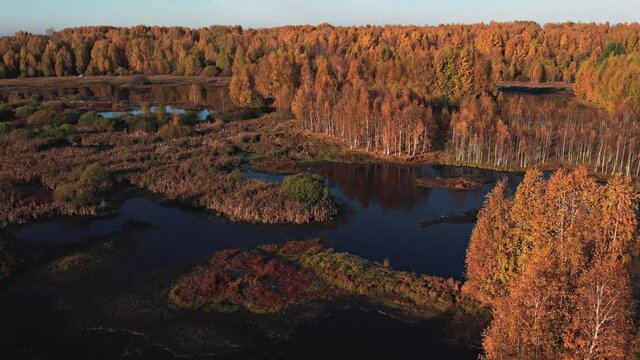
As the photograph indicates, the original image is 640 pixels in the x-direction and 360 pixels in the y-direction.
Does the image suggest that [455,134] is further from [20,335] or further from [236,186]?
[20,335]

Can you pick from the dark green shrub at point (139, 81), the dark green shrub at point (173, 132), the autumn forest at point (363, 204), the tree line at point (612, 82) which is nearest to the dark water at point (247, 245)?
the autumn forest at point (363, 204)

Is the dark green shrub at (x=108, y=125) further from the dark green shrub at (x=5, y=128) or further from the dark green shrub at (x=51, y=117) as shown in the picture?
the dark green shrub at (x=5, y=128)

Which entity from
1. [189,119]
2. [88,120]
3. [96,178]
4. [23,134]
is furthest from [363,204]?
[88,120]

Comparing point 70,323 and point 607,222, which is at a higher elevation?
point 607,222

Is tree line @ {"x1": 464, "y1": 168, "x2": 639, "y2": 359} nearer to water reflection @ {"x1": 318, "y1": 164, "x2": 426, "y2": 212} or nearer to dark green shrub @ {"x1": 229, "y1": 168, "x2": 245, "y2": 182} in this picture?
water reflection @ {"x1": 318, "y1": 164, "x2": 426, "y2": 212}

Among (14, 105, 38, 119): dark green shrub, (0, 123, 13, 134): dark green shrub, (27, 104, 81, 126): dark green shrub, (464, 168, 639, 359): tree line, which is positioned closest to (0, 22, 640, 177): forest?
(464, 168, 639, 359): tree line

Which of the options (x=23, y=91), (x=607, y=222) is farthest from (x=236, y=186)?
(x=23, y=91)
